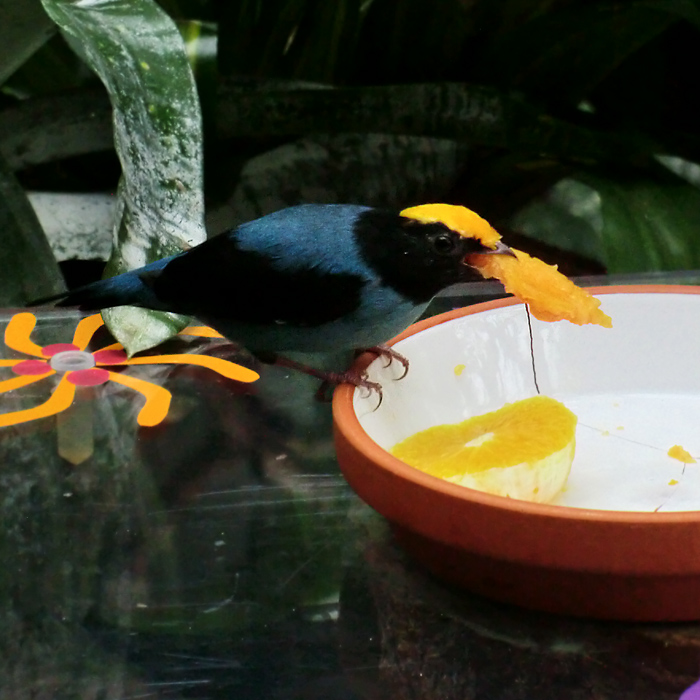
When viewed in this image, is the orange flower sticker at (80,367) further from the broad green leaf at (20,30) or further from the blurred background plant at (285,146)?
the broad green leaf at (20,30)

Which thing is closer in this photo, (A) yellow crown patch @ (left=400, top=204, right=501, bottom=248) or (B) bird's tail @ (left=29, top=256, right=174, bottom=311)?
(A) yellow crown patch @ (left=400, top=204, right=501, bottom=248)

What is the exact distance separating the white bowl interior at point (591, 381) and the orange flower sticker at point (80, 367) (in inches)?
12.1

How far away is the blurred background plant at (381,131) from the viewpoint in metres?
1.38

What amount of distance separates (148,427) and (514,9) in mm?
1039

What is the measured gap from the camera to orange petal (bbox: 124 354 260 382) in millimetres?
1000

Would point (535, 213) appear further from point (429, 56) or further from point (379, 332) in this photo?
point (379, 332)

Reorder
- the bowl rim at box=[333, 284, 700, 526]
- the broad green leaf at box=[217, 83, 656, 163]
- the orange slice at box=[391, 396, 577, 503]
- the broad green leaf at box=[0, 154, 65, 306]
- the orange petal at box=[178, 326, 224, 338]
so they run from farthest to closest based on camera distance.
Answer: the broad green leaf at box=[217, 83, 656, 163], the broad green leaf at box=[0, 154, 65, 306], the orange petal at box=[178, 326, 224, 338], the orange slice at box=[391, 396, 577, 503], the bowl rim at box=[333, 284, 700, 526]

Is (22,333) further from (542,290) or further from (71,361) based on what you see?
(542,290)

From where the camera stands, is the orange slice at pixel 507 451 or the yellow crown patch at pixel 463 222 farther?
the yellow crown patch at pixel 463 222

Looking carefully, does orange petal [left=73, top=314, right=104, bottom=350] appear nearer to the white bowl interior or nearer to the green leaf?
the white bowl interior

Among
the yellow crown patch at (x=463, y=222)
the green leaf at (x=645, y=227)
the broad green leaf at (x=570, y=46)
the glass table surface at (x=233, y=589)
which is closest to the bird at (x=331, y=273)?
the yellow crown patch at (x=463, y=222)

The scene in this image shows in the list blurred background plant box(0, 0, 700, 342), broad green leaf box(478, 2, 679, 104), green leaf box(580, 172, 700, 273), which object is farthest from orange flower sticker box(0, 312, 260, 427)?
broad green leaf box(478, 2, 679, 104)

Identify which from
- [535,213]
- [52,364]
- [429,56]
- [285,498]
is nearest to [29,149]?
[52,364]

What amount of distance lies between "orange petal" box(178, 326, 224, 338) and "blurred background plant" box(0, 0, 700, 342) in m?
0.28
